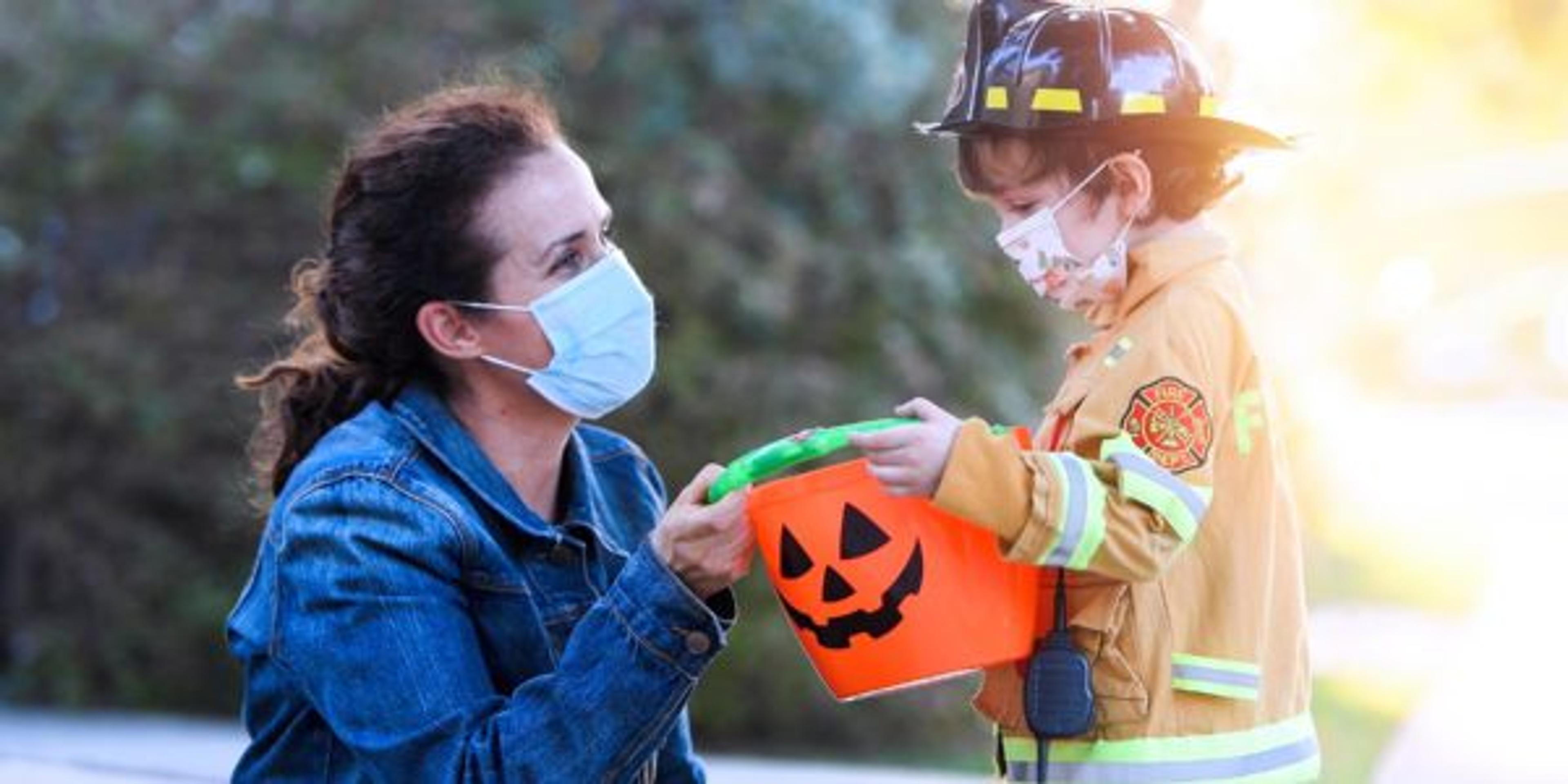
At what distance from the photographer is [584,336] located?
2.97 meters

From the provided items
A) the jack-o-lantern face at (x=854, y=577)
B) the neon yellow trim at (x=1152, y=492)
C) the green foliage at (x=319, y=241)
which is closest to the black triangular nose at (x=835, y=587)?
the jack-o-lantern face at (x=854, y=577)

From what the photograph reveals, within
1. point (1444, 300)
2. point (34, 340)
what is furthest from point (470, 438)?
point (1444, 300)

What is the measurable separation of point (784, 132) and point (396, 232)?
162 inches

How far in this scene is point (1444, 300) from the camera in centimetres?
2008

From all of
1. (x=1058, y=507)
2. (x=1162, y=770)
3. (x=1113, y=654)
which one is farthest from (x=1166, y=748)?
(x=1058, y=507)

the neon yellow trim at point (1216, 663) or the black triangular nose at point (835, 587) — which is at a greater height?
the black triangular nose at point (835, 587)

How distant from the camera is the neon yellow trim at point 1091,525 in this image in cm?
236

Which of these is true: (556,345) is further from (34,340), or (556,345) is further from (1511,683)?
(1511,683)

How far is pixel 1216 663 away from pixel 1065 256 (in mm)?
541

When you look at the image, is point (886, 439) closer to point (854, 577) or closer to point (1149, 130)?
point (854, 577)

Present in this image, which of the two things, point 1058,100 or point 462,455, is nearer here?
point 1058,100

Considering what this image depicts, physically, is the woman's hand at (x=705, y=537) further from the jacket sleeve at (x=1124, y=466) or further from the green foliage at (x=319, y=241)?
the green foliage at (x=319, y=241)

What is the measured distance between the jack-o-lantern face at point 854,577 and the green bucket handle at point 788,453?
0.24 feet

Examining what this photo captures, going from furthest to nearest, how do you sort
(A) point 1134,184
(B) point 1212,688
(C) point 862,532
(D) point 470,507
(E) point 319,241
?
(E) point 319,241, (D) point 470,507, (A) point 1134,184, (B) point 1212,688, (C) point 862,532
